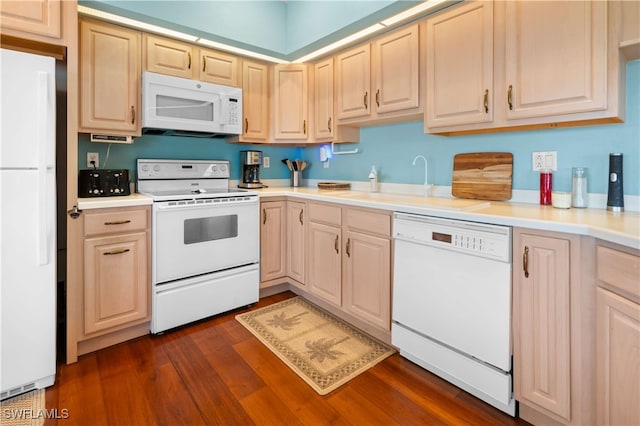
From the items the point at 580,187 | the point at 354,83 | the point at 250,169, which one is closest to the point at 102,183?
the point at 250,169

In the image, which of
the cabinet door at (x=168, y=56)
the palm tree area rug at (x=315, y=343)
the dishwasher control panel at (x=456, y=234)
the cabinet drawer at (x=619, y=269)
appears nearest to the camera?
the cabinet drawer at (x=619, y=269)

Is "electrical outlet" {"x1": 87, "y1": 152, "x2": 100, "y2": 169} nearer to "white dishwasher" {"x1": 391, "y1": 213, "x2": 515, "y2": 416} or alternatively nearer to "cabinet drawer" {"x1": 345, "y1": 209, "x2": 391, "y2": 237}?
"cabinet drawer" {"x1": 345, "y1": 209, "x2": 391, "y2": 237}

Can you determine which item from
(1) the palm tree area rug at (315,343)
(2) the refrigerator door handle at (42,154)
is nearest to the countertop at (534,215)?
(2) the refrigerator door handle at (42,154)

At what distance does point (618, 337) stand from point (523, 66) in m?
1.34

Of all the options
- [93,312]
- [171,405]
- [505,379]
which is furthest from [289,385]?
[93,312]

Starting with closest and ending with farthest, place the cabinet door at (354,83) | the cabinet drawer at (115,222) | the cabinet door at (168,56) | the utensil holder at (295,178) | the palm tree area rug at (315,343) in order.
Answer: the palm tree area rug at (315,343) → the cabinet drawer at (115,222) → the cabinet door at (168,56) → the cabinet door at (354,83) → the utensil holder at (295,178)

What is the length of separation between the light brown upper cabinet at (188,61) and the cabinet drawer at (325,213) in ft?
4.51

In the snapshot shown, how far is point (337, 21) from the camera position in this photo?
249 cm

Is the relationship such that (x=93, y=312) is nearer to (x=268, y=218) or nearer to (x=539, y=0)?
(x=268, y=218)

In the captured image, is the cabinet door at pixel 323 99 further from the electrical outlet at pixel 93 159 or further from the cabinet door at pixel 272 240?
the electrical outlet at pixel 93 159

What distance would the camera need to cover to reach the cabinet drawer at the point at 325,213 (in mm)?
2361

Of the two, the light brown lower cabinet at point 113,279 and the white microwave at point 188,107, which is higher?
the white microwave at point 188,107

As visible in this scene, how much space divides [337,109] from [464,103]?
1182 millimetres

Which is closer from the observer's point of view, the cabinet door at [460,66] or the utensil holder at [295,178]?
the cabinet door at [460,66]
